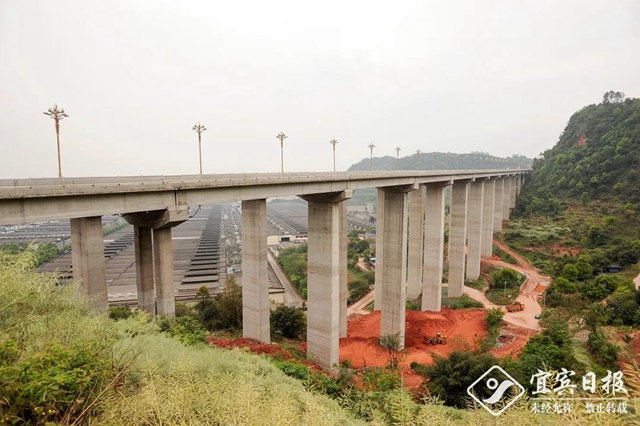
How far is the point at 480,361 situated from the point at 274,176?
1484 centimetres

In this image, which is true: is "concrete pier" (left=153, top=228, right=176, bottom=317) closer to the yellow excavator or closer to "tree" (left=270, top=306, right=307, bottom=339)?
"tree" (left=270, top=306, right=307, bottom=339)

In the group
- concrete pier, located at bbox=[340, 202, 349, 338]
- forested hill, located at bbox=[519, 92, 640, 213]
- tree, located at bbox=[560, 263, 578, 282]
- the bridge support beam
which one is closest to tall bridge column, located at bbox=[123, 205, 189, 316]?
the bridge support beam

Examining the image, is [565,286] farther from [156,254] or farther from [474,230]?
[156,254]

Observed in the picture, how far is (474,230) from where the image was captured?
48.5 metres

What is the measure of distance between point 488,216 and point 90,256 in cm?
5823

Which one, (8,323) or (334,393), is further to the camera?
(334,393)

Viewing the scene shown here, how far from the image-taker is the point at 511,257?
56.3 m

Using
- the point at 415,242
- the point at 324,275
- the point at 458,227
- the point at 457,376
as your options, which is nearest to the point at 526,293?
the point at 458,227

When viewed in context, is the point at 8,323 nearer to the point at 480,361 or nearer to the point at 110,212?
the point at 110,212

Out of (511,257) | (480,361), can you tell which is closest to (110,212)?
(480,361)

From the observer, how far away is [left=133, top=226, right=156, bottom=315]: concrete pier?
15742 millimetres

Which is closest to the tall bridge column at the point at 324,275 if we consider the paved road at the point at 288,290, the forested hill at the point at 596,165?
the paved road at the point at 288,290

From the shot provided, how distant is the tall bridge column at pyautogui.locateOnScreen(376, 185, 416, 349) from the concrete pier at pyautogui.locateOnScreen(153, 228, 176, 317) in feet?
60.6

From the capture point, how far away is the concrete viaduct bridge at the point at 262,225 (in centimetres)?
1164
